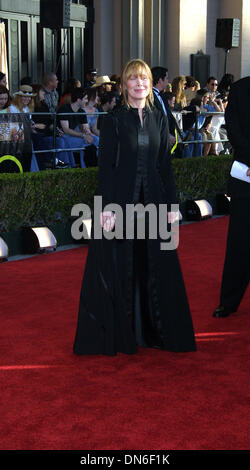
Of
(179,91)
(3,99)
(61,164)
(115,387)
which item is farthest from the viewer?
(179,91)

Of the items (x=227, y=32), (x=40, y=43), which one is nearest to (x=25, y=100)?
(x=40, y=43)

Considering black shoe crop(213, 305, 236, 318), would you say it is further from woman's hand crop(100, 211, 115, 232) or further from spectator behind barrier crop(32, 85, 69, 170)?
spectator behind barrier crop(32, 85, 69, 170)

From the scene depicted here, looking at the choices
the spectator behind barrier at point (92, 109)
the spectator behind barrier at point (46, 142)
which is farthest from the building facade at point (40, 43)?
the spectator behind barrier at point (46, 142)

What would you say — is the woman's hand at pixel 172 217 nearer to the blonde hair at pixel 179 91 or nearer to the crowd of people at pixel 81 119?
the crowd of people at pixel 81 119

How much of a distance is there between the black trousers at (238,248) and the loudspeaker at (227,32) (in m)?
14.5

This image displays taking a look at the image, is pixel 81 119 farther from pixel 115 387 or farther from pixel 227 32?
pixel 227 32

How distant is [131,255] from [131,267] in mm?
79

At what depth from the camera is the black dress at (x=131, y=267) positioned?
5.07 m

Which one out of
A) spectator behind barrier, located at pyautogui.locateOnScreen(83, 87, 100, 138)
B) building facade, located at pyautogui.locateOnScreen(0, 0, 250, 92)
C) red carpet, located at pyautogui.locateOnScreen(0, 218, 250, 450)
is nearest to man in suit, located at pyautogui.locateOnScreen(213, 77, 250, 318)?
red carpet, located at pyautogui.locateOnScreen(0, 218, 250, 450)

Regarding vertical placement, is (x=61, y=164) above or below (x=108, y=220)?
below

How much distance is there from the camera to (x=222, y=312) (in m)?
6.17
